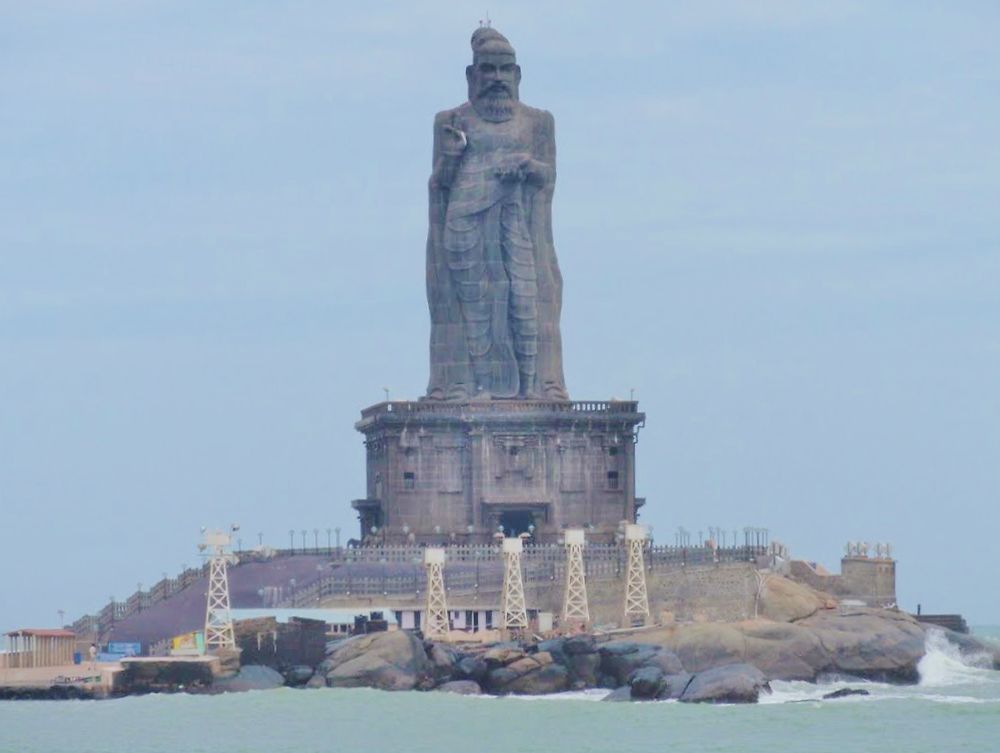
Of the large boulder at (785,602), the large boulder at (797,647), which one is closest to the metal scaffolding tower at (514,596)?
the large boulder at (797,647)

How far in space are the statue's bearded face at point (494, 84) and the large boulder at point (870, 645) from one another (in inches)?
848

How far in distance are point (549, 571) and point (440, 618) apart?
5634 mm

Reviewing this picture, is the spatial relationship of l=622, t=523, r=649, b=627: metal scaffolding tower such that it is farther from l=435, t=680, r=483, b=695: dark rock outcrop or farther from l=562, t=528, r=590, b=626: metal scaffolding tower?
l=435, t=680, r=483, b=695: dark rock outcrop

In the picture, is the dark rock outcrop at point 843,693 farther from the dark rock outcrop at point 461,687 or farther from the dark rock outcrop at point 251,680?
the dark rock outcrop at point 251,680

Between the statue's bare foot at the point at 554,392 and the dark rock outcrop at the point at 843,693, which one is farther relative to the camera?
the statue's bare foot at the point at 554,392

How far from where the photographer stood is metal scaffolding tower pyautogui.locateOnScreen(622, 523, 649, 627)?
107m

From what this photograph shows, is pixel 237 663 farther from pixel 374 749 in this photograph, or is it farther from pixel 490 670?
pixel 374 749

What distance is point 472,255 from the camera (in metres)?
119

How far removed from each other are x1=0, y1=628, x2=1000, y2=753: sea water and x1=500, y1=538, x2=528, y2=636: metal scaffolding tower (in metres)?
8.42

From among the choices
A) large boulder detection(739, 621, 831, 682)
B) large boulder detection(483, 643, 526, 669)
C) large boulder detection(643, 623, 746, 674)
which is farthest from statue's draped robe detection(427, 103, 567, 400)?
large boulder detection(483, 643, 526, 669)

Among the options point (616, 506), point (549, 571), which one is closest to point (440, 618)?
point (549, 571)

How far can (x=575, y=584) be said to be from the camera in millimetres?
108000

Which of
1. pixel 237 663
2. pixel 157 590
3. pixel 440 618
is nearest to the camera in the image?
pixel 237 663

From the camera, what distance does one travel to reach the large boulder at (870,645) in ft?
337
